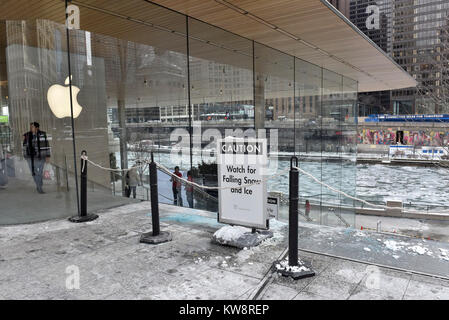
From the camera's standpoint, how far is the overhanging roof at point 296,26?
8102mm

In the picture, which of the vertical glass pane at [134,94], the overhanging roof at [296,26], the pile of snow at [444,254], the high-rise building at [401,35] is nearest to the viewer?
the pile of snow at [444,254]

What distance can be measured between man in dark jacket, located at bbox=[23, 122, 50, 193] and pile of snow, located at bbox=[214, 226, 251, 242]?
4.25m

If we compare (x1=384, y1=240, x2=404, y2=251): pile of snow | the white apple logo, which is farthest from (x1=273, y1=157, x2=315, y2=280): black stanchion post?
the white apple logo

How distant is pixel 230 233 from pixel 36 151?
4744mm

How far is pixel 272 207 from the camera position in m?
5.00

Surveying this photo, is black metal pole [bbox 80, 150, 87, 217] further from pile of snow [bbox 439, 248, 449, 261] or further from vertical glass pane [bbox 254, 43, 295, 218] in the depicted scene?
vertical glass pane [bbox 254, 43, 295, 218]

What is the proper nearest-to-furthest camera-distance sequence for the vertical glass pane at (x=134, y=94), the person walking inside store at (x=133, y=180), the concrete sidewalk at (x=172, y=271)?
the concrete sidewalk at (x=172, y=271)
the vertical glass pane at (x=134, y=94)
the person walking inside store at (x=133, y=180)

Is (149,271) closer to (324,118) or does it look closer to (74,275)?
(74,275)

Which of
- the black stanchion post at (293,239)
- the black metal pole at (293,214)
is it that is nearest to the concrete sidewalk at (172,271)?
the black stanchion post at (293,239)

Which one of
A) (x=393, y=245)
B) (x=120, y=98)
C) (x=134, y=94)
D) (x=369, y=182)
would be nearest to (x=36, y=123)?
(x=120, y=98)

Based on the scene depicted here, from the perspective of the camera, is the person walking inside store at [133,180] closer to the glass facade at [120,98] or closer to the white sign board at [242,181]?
the glass facade at [120,98]

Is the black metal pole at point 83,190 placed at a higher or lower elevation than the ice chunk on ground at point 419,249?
higher

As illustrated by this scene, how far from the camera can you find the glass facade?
22.9 feet

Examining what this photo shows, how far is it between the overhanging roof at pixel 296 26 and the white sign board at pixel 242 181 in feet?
14.2
